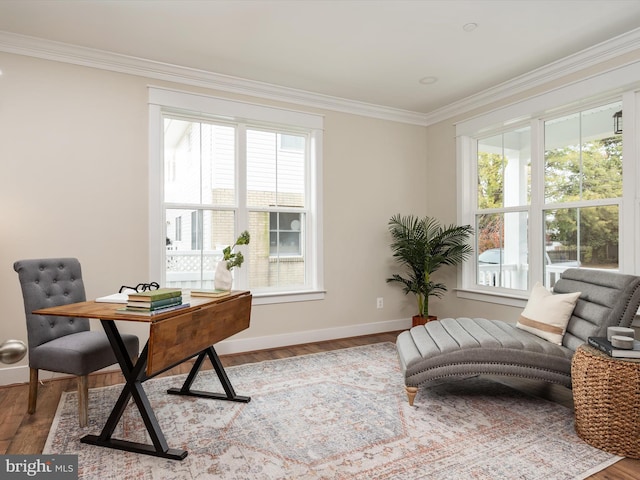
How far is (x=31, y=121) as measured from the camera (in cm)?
299

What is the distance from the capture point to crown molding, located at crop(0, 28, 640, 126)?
116 inches

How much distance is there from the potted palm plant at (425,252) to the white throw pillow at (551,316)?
1437mm

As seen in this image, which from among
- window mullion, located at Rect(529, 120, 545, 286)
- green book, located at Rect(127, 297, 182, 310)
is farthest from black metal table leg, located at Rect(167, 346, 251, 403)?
window mullion, located at Rect(529, 120, 545, 286)

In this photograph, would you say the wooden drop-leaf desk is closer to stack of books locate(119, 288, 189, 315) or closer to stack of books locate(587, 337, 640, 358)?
stack of books locate(119, 288, 189, 315)

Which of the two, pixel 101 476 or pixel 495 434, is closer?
pixel 101 476

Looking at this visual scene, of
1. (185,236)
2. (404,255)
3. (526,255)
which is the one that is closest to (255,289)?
(185,236)

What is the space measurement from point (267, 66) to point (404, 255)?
2.30 meters

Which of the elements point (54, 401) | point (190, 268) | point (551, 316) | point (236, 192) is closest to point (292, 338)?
point (190, 268)

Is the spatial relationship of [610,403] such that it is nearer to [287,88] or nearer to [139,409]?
[139,409]

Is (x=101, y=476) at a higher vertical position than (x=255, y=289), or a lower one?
lower

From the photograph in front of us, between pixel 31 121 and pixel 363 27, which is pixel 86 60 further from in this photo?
pixel 363 27

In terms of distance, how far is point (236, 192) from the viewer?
3.85 m

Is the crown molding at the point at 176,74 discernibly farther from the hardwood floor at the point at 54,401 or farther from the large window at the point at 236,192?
the hardwood floor at the point at 54,401

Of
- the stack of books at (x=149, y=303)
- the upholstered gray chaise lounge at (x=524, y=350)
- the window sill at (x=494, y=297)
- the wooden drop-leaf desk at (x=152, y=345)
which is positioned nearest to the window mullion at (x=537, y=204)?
the window sill at (x=494, y=297)
